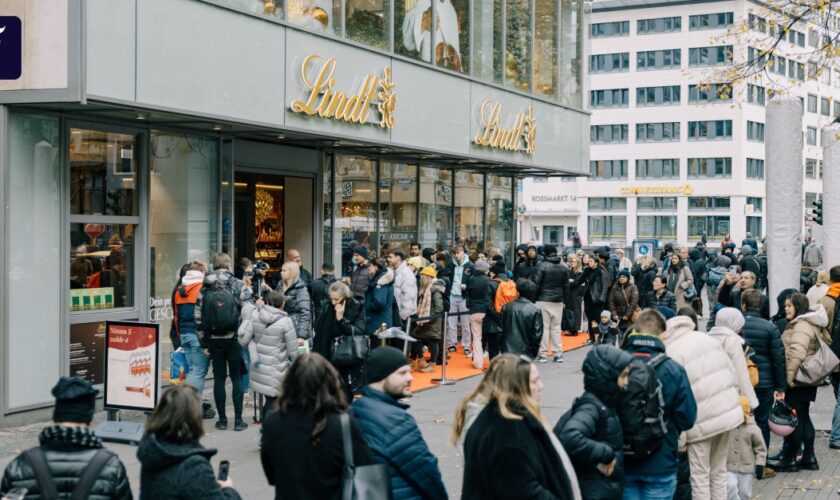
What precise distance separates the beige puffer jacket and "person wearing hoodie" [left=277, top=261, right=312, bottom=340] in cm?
547

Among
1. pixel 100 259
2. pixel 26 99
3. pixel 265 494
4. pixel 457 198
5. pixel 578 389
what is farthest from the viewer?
pixel 457 198

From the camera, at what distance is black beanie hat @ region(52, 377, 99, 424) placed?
4.83m

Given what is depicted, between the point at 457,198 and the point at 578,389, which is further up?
the point at 457,198

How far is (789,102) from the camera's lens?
484 inches

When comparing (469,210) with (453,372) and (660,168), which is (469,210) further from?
(660,168)

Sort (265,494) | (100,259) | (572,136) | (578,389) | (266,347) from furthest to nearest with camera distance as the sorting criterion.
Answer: (572,136) < (578,389) < (100,259) < (266,347) < (265,494)

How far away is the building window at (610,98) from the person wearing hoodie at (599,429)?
8001 cm

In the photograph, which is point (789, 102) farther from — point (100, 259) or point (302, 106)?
point (100, 259)

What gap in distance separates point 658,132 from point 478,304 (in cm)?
6834

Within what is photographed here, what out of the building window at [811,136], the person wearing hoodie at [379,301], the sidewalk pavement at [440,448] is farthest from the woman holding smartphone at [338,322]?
the building window at [811,136]

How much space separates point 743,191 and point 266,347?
73673 mm

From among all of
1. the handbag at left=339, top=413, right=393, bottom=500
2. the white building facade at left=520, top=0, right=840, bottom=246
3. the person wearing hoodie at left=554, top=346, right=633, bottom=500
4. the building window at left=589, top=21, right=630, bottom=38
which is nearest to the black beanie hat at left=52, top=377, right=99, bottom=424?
the handbag at left=339, top=413, right=393, bottom=500

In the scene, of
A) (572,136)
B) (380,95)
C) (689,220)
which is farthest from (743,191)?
(380,95)

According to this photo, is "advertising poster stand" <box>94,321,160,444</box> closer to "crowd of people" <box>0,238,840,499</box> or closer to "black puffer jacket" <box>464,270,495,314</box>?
"crowd of people" <box>0,238,840,499</box>
